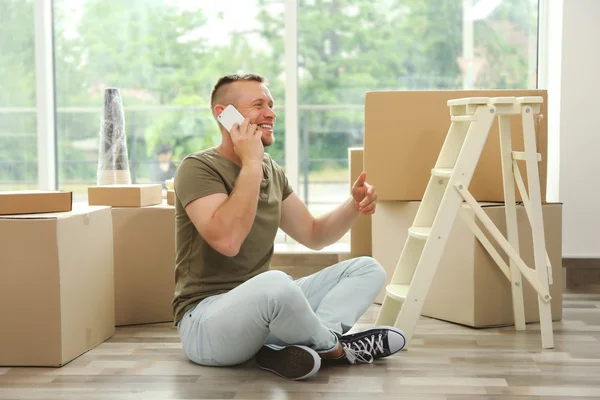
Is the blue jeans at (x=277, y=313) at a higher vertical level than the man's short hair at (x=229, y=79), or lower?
lower

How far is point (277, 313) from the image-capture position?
222cm

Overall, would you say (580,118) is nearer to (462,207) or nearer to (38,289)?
(462,207)

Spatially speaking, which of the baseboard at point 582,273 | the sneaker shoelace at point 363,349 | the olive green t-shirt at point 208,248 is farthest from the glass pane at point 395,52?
the sneaker shoelace at point 363,349

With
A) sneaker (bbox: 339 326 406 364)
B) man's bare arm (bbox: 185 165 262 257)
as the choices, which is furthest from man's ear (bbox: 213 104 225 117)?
sneaker (bbox: 339 326 406 364)

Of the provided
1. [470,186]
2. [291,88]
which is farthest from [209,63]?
[470,186]

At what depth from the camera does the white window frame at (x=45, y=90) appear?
4.21 metres

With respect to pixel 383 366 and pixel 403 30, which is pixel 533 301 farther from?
pixel 403 30

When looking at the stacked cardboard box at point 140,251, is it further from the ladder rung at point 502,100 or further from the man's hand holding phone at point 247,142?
the ladder rung at point 502,100

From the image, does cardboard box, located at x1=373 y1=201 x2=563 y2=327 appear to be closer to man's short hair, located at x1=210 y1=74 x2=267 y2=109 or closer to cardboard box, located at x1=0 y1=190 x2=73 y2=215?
man's short hair, located at x1=210 y1=74 x2=267 y2=109

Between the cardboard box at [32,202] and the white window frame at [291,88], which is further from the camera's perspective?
the white window frame at [291,88]

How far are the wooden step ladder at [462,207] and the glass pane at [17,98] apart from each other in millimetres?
2346

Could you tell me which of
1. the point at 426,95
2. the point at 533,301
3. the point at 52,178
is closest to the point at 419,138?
the point at 426,95

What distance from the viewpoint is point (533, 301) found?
3049mm

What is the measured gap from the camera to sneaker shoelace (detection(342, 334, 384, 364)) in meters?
2.46
